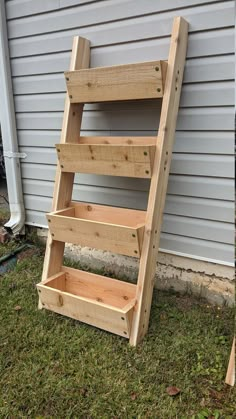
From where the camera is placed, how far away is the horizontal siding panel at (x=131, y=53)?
6.82 ft

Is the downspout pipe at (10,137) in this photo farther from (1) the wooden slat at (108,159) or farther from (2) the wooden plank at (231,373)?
(2) the wooden plank at (231,373)

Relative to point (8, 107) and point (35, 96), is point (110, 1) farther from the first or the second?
point (8, 107)

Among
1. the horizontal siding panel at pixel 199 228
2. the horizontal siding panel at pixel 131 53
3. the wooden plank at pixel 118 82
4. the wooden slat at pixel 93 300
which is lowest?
the wooden slat at pixel 93 300

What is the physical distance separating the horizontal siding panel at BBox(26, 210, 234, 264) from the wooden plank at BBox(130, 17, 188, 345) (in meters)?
0.45

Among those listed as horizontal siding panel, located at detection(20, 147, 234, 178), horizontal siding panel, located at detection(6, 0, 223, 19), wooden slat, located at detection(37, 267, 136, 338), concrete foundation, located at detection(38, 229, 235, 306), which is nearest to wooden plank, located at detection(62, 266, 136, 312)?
wooden slat, located at detection(37, 267, 136, 338)

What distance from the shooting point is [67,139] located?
7.97ft

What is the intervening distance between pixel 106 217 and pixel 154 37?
1211 millimetres

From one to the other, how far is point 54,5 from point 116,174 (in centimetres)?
148

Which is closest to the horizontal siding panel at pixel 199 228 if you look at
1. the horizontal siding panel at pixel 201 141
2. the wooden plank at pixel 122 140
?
the horizontal siding panel at pixel 201 141

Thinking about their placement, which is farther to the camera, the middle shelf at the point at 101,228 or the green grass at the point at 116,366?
the middle shelf at the point at 101,228

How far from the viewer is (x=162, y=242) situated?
8.56 ft

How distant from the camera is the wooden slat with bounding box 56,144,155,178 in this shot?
2.01 meters

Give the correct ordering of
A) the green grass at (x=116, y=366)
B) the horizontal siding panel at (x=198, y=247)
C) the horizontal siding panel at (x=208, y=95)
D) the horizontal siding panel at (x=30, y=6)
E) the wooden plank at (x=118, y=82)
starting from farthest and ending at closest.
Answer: the horizontal siding panel at (x=30, y=6), the horizontal siding panel at (x=198, y=247), the horizontal siding panel at (x=208, y=95), the wooden plank at (x=118, y=82), the green grass at (x=116, y=366)

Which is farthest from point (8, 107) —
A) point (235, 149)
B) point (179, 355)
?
point (179, 355)
